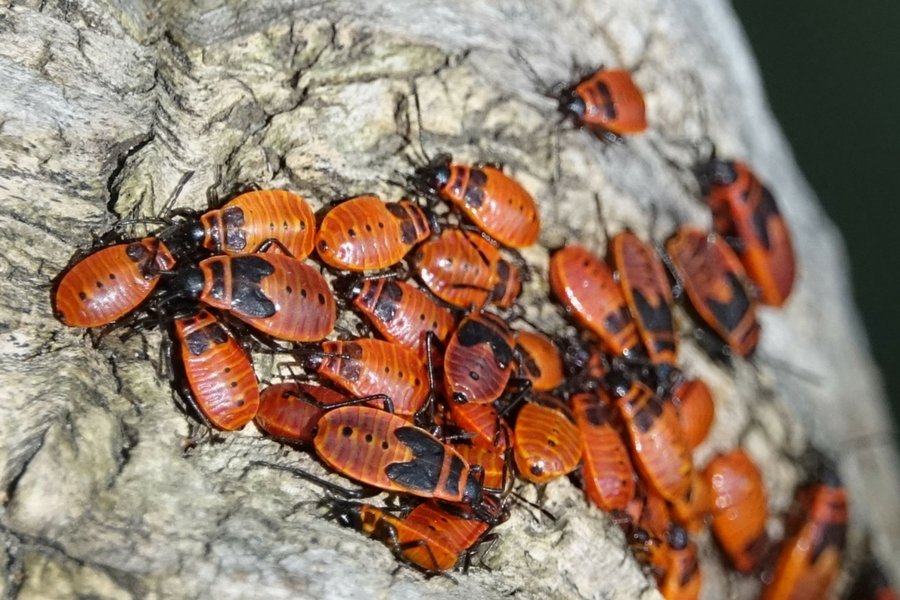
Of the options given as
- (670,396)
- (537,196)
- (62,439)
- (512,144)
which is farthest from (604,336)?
(62,439)

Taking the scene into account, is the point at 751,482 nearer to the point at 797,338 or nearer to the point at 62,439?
the point at 797,338

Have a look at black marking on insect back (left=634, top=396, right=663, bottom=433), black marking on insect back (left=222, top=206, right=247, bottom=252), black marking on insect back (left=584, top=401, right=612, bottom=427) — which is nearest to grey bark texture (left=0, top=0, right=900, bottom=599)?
black marking on insect back (left=222, top=206, right=247, bottom=252)

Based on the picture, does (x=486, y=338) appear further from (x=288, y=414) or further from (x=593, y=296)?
(x=288, y=414)

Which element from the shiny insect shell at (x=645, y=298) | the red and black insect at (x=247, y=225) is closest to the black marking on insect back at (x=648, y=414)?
the shiny insect shell at (x=645, y=298)

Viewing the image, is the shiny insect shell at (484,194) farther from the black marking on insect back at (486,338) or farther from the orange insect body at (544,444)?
the orange insect body at (544,444)

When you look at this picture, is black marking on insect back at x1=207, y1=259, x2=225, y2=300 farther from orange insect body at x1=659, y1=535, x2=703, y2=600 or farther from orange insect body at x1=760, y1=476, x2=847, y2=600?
orange insect body at x1=760, y1=476, x2=847, y2=600

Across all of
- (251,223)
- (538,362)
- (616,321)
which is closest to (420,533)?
(538,362)
